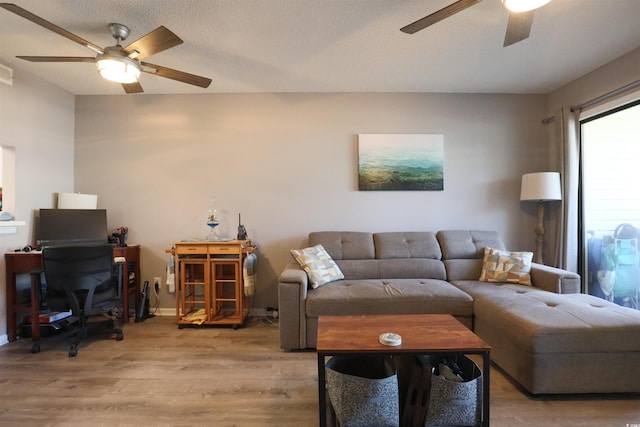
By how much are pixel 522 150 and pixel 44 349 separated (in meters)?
5.22

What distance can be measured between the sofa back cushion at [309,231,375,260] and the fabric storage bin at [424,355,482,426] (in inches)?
64.1

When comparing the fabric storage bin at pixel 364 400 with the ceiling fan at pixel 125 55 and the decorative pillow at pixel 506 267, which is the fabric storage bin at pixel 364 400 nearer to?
the decorative pillow at pixel 506 267

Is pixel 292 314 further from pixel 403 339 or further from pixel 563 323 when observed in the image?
pixel 563 323

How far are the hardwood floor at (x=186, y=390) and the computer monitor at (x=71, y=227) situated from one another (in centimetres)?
95

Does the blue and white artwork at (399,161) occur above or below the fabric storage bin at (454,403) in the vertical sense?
above

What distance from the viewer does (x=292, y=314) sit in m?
2.33

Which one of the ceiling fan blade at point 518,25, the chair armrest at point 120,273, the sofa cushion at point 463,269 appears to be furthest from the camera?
the sofa cushion at point 463,269

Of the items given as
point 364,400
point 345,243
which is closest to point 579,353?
point 364,400

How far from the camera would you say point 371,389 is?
1.31 metres

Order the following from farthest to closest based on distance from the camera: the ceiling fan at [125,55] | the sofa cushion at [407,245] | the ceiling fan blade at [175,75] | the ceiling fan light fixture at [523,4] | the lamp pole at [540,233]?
the lamp pole at [540,233] < the sofa cushion at [407,245] < the ceiling fan blade at [175,75] < the ceiling fan at [125,55] < the ceiling fan light fixture at [523,4]

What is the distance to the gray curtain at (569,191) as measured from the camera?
2.90 meters

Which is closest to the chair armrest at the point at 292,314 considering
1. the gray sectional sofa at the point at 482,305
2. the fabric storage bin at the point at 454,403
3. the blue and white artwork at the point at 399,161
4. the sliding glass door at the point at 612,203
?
the gray sectional sofa at the point at 482,305

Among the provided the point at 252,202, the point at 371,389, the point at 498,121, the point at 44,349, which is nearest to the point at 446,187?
the point at 498,121

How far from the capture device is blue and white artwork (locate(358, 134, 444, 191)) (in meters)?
3.23
